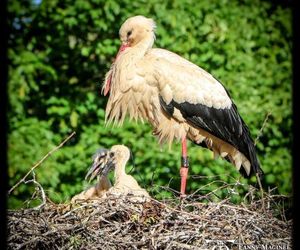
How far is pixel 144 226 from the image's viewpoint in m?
3.74

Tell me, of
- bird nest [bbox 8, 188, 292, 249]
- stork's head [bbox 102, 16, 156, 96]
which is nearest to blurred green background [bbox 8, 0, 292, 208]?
stork's head [bbox 102, 16, 156, 96]

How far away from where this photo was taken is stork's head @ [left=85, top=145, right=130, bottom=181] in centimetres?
→ 475

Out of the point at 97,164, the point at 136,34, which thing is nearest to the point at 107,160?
the point at 97,164

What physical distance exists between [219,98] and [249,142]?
0.36m

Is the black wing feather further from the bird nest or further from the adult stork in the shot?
the bird nest

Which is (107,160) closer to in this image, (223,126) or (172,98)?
(172,98)

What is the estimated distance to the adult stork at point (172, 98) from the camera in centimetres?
490

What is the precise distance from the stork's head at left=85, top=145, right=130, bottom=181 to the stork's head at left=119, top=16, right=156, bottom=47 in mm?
776

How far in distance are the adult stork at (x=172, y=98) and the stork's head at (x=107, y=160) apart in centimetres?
36

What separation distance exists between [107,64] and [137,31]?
2.07 metres

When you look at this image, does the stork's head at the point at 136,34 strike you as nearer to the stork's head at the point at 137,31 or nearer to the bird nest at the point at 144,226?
the stork's head at the point at 137,31

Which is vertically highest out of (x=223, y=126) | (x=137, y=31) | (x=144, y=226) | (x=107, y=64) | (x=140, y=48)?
(x=137, y=31)
